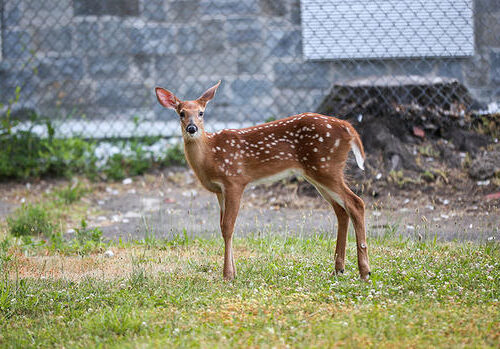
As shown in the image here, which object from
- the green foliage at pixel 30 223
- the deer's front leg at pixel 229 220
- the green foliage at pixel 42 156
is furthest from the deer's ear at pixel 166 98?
the green foliage at pixel 42 156

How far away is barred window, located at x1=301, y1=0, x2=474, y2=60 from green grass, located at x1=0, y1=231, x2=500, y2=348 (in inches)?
172

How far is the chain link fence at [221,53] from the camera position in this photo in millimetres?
9523

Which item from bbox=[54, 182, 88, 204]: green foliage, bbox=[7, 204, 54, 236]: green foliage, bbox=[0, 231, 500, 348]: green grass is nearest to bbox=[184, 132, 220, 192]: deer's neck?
bbox=[0, 231, 500, 348]: green grass

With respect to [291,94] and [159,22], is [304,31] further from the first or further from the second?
[159,22]

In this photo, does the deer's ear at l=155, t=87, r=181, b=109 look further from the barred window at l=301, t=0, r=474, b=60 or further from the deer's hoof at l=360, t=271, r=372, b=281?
the barred window at l=301, t=0, r=474, b=60

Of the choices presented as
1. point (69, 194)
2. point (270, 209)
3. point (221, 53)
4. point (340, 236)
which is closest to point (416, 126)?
point (270, 209)

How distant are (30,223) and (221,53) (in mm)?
4425

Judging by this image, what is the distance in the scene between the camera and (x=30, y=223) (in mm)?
6977

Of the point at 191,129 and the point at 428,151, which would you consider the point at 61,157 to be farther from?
the point at 428,151

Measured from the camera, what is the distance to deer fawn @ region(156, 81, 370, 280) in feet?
15.9

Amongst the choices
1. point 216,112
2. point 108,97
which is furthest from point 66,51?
point 216,112

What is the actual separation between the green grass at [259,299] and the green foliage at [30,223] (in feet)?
3.16

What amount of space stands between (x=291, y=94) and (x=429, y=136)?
2264 mm

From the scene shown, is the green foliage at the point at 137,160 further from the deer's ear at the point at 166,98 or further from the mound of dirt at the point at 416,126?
the deer's ear at the point at 166,98
